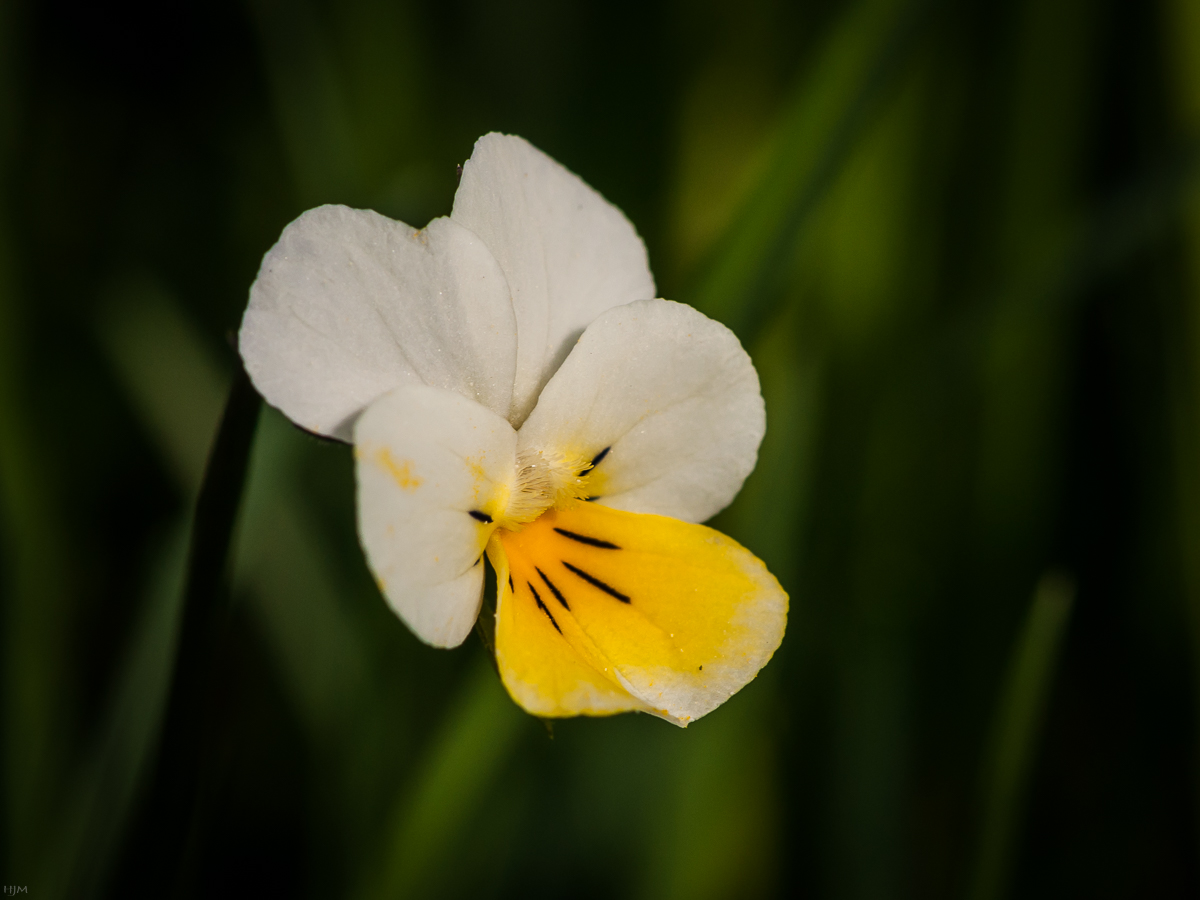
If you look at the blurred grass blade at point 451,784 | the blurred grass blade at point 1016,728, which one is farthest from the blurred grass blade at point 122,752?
the blurred grass blade at point 1016,728

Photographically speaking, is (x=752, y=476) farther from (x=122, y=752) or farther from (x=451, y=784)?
(x=122, y=752)

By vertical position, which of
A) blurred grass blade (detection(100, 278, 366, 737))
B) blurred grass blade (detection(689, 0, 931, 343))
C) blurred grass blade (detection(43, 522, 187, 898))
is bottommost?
blurred grass blade (detection(43, 522, 187, 898))

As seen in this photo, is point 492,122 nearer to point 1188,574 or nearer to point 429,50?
point 429,50

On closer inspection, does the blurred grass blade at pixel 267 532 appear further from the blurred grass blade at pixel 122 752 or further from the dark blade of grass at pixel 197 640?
the dark blade of grass at pixel 197 640

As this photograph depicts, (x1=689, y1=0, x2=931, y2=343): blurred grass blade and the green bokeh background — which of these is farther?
the green bokeh background

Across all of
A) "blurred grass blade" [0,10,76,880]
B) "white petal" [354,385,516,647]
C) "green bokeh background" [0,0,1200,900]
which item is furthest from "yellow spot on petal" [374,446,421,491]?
"blurred grass blade" [0,10,76,880]

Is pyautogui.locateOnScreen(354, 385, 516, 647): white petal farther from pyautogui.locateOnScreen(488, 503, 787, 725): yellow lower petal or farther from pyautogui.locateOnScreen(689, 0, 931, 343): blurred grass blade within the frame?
pyautogui.locateOnScreen(689, 0, 931, 343): blurred grass blade

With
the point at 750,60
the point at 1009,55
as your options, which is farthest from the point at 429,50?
the point at 1009,55

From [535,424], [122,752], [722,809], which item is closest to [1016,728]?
[722,809]
